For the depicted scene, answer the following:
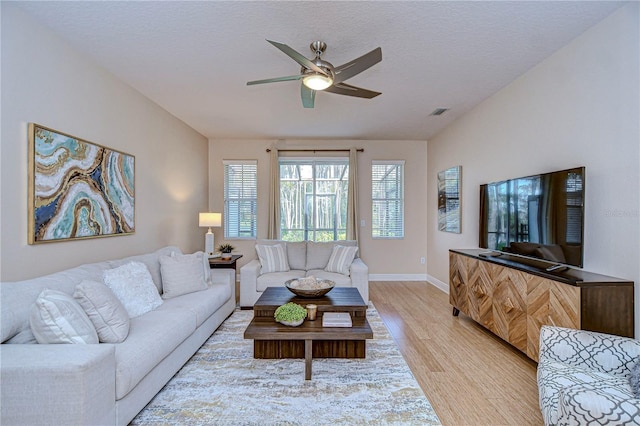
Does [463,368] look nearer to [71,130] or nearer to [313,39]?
[313,39]

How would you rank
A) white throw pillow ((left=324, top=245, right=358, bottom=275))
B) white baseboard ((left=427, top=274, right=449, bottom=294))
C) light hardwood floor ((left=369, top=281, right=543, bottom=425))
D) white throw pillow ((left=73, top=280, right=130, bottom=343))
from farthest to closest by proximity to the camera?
white baseboard ((left=427, top=274, right=449, bottom=294)) → white throw pillow ((left=324, top=245, right=358, bottom=275)) → light hardwood floor ((left=369, top=281, right=543, bottom=425)) → white throw pillow ((left=73, top=280, right=130, bottom=343))

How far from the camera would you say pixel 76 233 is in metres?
2.60

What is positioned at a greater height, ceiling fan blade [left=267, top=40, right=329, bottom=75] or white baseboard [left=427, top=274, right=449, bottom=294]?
ceiling fan blade [left=267, top=40, right=329, bottom=75]

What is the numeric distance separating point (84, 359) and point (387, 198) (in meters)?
5.23

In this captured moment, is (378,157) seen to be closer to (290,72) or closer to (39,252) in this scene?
(290,72)

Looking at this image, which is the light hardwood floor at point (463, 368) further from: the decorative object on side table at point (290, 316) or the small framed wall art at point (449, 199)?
the small framed wall art at point (449, 199)

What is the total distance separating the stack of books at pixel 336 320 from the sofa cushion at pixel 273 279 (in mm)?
1572

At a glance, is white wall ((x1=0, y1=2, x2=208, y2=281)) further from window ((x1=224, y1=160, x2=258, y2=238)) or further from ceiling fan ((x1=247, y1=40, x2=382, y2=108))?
ceiling fan ((x1=247, y1=40, x2=382, y2=108))

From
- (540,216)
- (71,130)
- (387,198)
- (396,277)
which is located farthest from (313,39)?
(396,277)

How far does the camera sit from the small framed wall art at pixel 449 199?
460 cm

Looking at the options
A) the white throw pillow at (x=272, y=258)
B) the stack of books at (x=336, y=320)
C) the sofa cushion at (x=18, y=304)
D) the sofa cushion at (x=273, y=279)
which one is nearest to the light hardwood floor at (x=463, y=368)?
the stack of books at (x=336, y=320)

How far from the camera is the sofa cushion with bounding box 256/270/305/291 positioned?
4.06m

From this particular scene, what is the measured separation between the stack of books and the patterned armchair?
1290 millimetres

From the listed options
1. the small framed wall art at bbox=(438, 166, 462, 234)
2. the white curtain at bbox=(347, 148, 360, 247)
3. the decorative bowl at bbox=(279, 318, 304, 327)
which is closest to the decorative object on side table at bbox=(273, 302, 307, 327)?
the decorative bowl at bbox=(279, 318, 304, 327)
